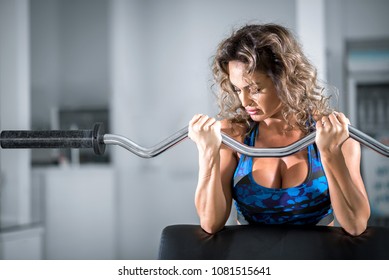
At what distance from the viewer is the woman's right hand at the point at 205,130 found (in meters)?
0.52

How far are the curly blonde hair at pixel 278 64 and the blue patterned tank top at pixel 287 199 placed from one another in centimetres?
7

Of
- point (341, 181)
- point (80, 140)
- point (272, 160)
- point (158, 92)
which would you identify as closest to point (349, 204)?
point (341, 181)

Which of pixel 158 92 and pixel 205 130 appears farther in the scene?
pixel 158 92

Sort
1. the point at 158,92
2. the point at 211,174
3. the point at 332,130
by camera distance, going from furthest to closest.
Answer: the point at 158,92 < the point at 211,174 < the point at 332,130

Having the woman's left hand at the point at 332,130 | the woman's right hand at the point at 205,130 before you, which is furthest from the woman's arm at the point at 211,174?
the woman's left hand at the point at 332,130

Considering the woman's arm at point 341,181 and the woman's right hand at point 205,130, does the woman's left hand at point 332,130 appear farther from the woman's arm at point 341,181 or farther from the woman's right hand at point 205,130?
the woman's right hand at point 205,130

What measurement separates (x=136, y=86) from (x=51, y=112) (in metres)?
0.60

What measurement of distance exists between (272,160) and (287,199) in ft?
0.30

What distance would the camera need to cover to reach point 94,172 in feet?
7.30

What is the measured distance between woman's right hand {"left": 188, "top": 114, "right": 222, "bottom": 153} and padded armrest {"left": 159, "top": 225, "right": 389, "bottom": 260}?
136 millimetres

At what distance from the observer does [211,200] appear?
0.63 meters

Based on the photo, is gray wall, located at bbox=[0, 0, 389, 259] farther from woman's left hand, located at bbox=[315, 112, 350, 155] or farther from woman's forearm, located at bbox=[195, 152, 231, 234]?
woman's left hand, located at bbox=[315, 112, 350, 155]

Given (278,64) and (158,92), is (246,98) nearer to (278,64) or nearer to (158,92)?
(278,64)

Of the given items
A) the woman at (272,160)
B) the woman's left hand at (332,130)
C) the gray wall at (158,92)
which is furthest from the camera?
the gray wall at (158,92)
